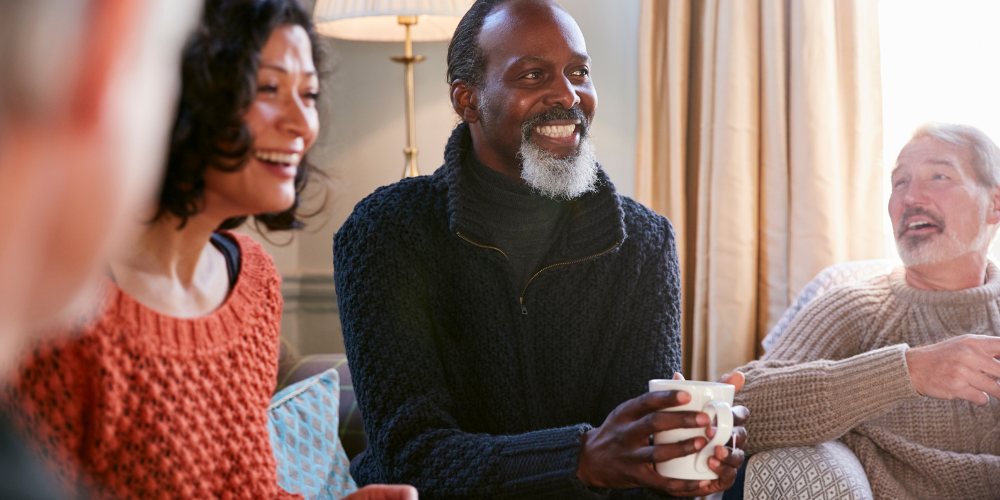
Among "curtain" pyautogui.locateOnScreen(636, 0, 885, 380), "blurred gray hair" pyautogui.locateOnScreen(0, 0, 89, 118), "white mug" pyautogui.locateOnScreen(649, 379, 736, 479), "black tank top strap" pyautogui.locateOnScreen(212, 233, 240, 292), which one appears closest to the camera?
"blurred gray hair" pyautogui.locateOnScreen(0, 0, 89, 118)

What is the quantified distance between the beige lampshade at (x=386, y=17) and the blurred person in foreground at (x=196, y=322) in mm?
1192

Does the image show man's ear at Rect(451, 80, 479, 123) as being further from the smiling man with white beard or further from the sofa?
the sofa

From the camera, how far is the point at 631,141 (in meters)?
2.60

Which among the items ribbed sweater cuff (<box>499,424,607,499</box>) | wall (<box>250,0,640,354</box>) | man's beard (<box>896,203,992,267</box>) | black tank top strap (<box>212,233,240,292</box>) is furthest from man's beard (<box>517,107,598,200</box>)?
wall (<box>250,0,640,354</box>)

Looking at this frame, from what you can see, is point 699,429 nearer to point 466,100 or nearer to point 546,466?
point 546,466

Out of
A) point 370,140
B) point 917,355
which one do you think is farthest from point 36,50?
point 370,140

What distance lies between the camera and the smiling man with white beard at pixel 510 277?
3.70ft

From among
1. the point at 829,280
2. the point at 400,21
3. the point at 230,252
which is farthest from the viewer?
the point at 400,21

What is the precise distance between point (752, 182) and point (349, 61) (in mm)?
1504

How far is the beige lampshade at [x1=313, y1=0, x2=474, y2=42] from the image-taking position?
2.00 meters

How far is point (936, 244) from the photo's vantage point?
1668mm

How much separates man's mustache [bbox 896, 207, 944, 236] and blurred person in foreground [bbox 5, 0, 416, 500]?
1.47 meters

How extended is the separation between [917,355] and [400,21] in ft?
5.21

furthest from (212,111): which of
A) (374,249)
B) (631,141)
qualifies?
(631,141)
